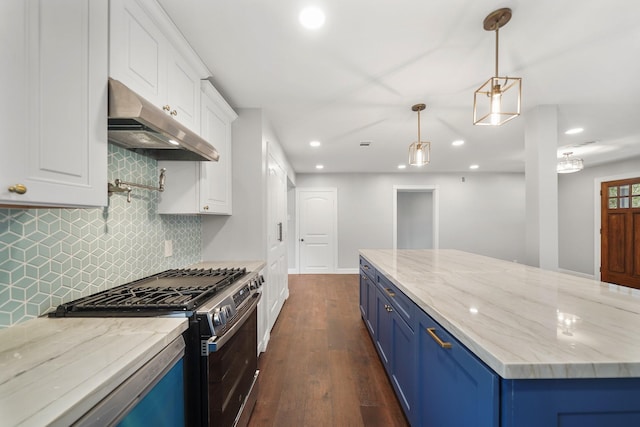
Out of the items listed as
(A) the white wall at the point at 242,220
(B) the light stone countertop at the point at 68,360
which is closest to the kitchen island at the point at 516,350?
(B) the light stone countertop at the point at 68,360

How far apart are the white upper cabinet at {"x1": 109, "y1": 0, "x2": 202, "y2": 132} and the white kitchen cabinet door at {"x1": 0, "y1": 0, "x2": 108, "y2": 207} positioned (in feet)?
0.27

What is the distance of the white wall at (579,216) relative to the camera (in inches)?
219

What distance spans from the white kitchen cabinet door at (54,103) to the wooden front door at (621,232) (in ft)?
25.2

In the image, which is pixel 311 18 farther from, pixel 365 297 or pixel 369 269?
pixel 365 297

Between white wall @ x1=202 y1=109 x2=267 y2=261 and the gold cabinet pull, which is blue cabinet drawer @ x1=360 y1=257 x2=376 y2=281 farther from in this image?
the gold cabinet pull

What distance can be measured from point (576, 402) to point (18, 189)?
1.69 m

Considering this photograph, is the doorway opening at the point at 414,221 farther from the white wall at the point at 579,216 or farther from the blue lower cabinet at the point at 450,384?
the blue lower cabinet at the point at 450,384

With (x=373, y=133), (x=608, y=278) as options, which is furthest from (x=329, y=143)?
(x=608, y=278)

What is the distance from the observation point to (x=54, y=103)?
833 mm

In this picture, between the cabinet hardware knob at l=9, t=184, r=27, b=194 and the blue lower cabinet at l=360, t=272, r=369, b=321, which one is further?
the blue lower cabinet at l=360, t=272, r=369, b=321

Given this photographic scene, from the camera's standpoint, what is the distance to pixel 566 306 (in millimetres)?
1150

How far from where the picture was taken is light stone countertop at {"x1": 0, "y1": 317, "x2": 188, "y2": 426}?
21.8 inches

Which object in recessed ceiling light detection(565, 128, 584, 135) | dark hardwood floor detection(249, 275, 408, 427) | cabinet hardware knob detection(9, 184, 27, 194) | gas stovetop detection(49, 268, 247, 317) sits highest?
recessed ceiling light detection(565, 128, 584, 135)

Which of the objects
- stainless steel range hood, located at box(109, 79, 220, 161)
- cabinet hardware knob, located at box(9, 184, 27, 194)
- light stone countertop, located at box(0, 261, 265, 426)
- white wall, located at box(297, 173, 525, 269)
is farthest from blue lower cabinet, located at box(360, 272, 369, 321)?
white wall, located at box(297, 173, 525, 269)
